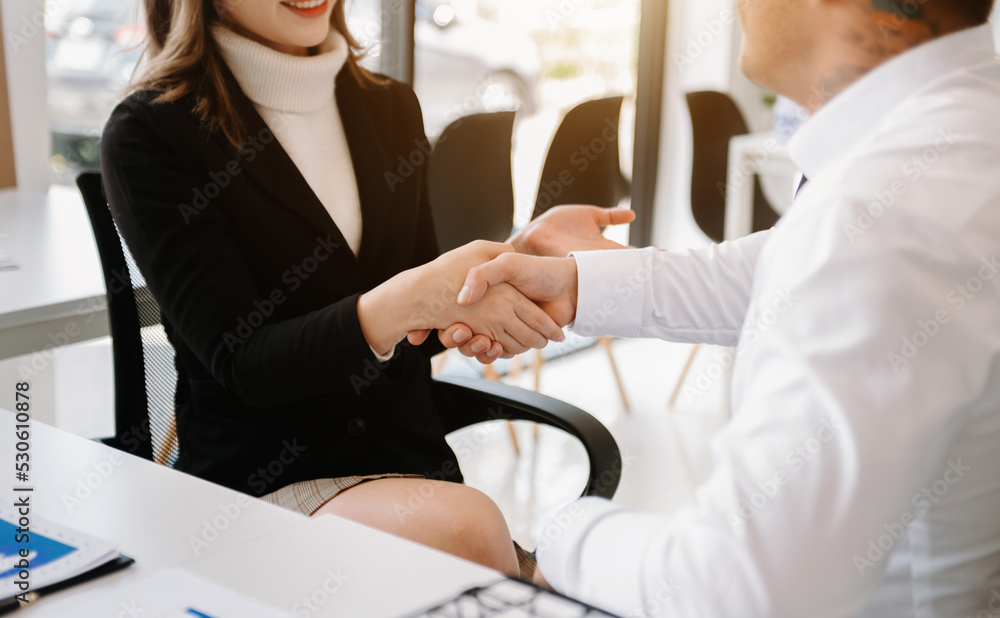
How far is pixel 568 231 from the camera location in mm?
1489

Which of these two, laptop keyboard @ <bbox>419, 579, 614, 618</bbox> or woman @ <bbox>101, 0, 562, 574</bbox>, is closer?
laptop keyboard @ <bbox>419, 579, 614, 618</bbox>

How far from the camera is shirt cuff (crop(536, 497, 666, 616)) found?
68 centimetres

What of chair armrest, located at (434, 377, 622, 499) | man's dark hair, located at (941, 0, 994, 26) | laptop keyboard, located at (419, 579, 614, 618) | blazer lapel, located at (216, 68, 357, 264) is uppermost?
man's dark hair, located at (941, 0, 994, 26)

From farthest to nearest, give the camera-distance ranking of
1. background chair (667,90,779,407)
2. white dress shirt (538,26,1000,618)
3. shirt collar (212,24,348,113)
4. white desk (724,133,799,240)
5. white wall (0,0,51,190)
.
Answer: background chair (667,90,779,407) < white desk (724,133,799,240) < white wall (0,0,51,190) < shirt collar (212,24,348,113) < white dress shirt (538,26,1000,618)

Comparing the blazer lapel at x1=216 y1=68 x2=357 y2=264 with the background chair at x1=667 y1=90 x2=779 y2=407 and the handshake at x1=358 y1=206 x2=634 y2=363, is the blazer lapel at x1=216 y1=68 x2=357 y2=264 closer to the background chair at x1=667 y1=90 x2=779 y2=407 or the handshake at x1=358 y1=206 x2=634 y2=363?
the handshake at x1=358 y1=206 x2=634 y2=363

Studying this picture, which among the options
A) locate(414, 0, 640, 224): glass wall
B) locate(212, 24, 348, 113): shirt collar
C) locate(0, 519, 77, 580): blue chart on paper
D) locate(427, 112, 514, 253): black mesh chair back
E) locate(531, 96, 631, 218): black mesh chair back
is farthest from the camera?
locate(414, 0, 640, 224): glass wall

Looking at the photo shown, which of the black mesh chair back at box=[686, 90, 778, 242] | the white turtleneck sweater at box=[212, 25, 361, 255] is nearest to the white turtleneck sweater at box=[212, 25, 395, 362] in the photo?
the white turtleneck sweater at box=[212, 25, 361, 255]

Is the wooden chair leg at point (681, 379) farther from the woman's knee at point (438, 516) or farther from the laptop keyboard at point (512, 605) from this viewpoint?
the laptop keyboard at point (512, 605)

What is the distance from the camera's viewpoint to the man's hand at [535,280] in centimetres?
123

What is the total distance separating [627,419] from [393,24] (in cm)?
161

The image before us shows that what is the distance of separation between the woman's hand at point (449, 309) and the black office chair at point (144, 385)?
3.8 inches

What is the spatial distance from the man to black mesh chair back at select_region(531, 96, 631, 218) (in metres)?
2.05

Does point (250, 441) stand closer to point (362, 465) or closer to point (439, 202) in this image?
point (362, 465)

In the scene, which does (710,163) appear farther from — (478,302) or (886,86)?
(886,86)
